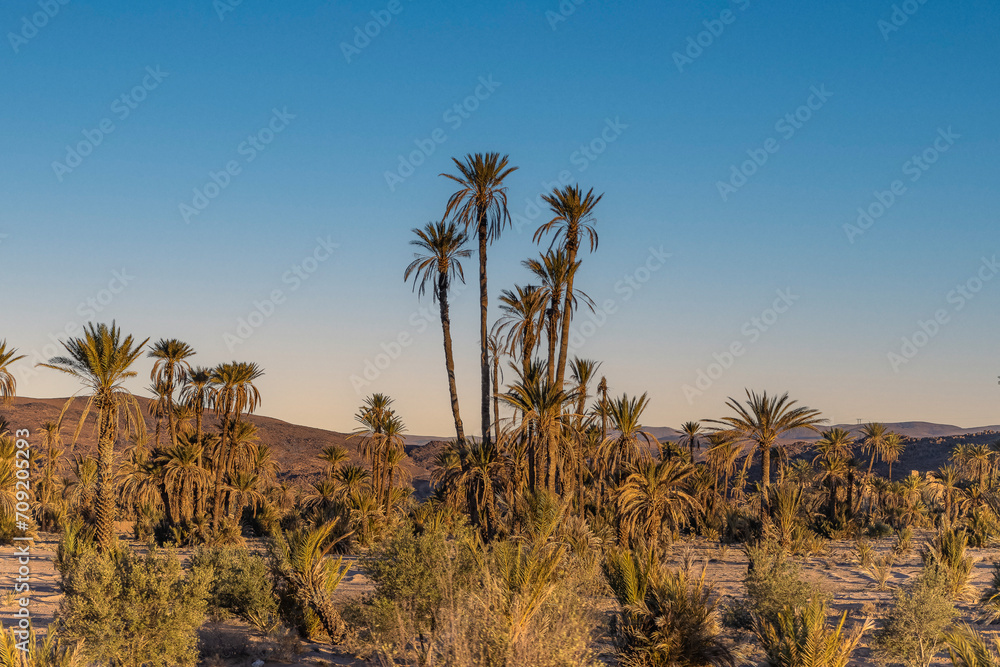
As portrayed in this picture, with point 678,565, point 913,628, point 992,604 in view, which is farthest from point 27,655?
point 678,565

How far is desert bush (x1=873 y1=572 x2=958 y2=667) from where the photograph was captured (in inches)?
368

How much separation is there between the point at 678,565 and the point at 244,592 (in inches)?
423

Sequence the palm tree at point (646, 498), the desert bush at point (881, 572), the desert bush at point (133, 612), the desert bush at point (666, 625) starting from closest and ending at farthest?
the desert bush at point (133, 612)
the desert bush at point (666, 625)
the desert bush at point (881, 572)
the palm tree at point (646, 498)

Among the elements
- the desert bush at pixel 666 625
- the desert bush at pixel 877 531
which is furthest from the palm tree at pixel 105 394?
the desert bush at pixel 877 531

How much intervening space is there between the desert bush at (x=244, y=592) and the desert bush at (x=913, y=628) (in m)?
8.84

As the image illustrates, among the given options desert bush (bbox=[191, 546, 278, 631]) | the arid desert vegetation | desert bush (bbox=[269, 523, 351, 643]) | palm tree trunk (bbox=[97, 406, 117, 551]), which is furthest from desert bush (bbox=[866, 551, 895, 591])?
palm tree trunk (bbox=[97, 406, 117, 551])

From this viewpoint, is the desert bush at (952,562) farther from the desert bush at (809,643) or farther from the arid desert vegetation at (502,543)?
the desert bush at (809,643)

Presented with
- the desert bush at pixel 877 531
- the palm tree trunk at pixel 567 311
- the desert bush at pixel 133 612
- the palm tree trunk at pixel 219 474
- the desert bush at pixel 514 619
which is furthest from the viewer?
the palm tree trunk at pixel 219 474

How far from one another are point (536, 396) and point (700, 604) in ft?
31.4

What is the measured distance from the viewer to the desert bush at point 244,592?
10750 millimetres

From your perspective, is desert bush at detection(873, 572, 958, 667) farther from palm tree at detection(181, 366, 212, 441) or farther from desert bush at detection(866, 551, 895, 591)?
palm tree at detection(181, 366, 212, 441)

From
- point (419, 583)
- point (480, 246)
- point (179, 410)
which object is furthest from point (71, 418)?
point (419, 583)

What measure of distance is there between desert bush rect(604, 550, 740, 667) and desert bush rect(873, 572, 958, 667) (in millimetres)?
2160

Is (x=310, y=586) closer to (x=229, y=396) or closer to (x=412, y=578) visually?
(x=412, y=578)
